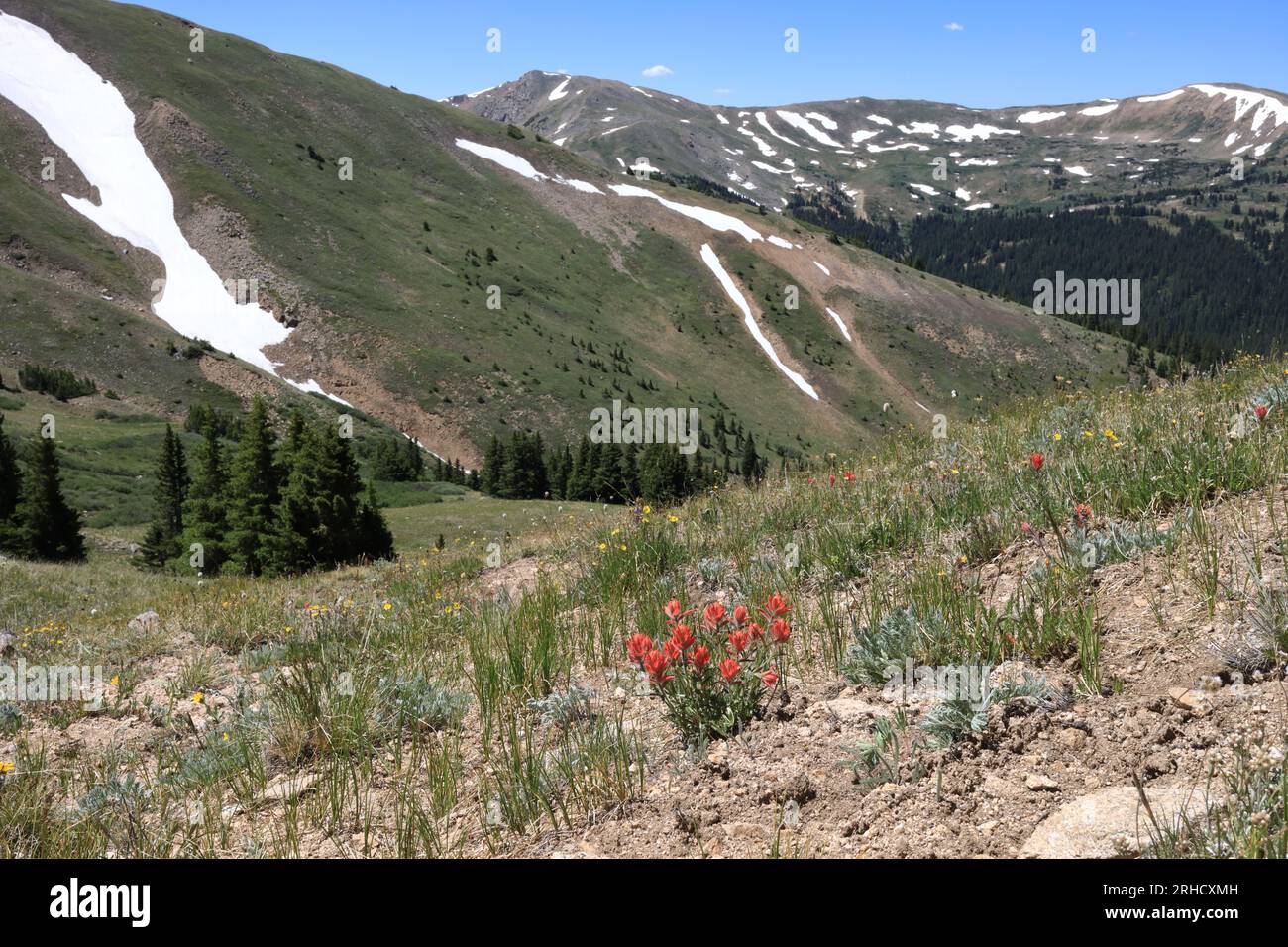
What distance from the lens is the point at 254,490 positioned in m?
31.4

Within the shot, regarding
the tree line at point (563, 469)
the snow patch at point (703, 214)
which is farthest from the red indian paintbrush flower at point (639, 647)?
the snow patch at point (703, 214)

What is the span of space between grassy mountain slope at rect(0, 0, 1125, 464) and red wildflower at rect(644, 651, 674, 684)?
209 ft

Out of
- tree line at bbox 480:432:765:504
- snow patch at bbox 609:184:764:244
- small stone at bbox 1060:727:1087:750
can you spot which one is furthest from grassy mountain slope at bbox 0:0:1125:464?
small stone at bbox 1060:727:1087:750

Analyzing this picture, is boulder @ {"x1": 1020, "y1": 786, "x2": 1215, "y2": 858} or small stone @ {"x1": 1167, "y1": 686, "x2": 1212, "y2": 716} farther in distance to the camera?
small stone @ {"x1": 1167, "y1": 686, "x2": 1212, "y2": 716}

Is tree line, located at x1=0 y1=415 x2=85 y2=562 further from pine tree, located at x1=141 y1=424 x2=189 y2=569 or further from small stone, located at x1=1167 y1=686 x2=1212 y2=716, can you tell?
small stone, located at x1=1167 y1=686 x2=1212 y2=716

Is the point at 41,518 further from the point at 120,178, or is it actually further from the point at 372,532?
the point at 120,178

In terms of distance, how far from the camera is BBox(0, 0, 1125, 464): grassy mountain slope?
69.9 metres

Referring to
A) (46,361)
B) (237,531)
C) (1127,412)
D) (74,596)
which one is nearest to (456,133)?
(46,361)

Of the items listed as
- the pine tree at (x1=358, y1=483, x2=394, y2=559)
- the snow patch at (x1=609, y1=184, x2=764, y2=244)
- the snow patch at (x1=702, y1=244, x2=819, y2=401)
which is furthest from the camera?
the snow patch at (x1=609, y1=184, x2=764, y2=244)

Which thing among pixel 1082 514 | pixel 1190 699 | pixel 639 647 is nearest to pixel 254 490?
pixel 639 647

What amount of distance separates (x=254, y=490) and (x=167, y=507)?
923 cm

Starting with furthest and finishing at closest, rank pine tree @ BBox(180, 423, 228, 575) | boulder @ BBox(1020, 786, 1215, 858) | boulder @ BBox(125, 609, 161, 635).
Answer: pine tree @ BBox(180, 423, 228, 575) → boulder @ BBox(125, 609, 161, 635) → boulder @ BBox(1020, 786, 1215, 858)
